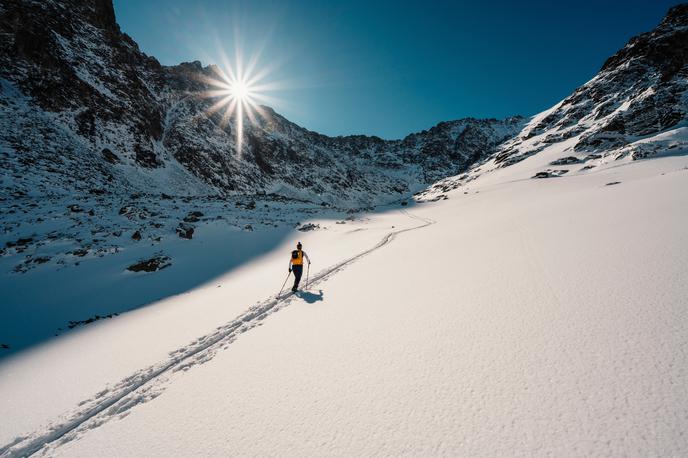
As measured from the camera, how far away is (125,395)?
445 cm

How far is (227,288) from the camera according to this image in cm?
1109

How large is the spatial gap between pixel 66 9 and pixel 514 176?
79.9 metres

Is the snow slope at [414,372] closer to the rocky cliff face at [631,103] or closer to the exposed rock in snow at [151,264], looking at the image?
the exposed rock in snow at [151,264]

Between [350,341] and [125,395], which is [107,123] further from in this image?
[350,341]

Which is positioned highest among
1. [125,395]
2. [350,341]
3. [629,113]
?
[629,113]

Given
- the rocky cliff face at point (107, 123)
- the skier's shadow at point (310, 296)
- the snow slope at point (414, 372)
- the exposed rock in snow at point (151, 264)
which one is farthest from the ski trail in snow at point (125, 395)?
the rocky cliff face at point (107, 123)

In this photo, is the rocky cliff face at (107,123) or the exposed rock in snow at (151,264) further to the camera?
the rocky cliff face at (107,123)

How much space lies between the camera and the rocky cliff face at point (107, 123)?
96.0 ft

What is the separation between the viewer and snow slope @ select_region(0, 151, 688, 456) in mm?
2562

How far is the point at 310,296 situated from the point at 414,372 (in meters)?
5.15

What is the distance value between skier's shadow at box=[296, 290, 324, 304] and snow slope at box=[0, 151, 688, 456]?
0.21 meters

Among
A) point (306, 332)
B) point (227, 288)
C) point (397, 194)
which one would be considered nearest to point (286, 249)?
point (227, 288)

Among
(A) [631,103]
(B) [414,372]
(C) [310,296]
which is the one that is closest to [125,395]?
(B) [414,372]

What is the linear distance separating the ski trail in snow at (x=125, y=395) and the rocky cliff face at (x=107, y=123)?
27.5 metres
